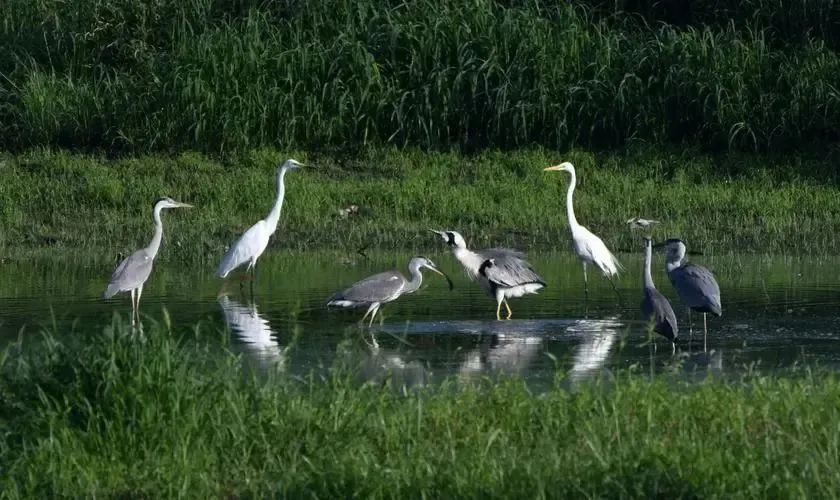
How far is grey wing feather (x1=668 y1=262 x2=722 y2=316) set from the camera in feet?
31.4

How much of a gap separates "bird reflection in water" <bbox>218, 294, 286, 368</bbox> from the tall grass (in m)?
5.74

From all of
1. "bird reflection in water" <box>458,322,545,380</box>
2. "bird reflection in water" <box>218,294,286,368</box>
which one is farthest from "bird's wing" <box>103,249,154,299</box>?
"bird reflection in water" <box>458,322,545,380</box>

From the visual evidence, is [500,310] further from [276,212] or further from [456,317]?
[276,212]

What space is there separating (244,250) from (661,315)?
5.11m

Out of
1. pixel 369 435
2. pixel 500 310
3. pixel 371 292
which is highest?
pixel 369 435

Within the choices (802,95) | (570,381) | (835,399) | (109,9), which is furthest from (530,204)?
(835,399)

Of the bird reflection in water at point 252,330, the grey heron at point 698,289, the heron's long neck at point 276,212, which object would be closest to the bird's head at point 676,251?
the grey heron at point 698,289

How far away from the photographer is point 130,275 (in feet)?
37.2

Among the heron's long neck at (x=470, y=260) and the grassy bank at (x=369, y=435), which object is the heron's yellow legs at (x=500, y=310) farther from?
the grassy bank at (x=369, y=435)

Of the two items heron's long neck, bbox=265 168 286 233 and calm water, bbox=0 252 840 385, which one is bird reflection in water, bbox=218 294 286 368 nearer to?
calm water, bbox=0 252 840 385

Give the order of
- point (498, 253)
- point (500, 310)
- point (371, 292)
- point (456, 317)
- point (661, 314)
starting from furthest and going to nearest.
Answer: point (498, 253) < point (500, 310) < point (456, 317) < point (371, 292) < point (661, 314)

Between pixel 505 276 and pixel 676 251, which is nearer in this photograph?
pixel 676 251

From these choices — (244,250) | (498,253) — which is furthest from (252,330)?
(244,250)

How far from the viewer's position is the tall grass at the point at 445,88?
1748cm
